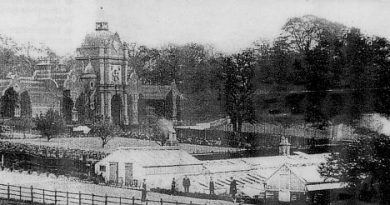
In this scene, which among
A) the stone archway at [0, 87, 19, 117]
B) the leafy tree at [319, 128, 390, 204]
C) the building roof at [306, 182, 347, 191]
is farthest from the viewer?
the stone archway at [0, 87, 19, 117]

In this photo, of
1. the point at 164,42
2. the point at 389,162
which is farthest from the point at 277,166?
the point at 164,42

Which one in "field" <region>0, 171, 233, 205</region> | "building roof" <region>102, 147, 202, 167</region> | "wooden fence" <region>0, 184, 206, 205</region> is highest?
"building roof" <region>102, 147, 202, 167</region>

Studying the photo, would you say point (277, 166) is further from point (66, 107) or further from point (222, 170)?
point (66, 107)

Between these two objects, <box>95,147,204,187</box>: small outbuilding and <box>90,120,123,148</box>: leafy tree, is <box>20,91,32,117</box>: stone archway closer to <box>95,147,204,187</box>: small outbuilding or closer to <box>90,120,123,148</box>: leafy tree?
<box>90,120,123,148</box>: leafy tree

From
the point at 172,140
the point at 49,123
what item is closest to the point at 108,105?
the point at 49,123

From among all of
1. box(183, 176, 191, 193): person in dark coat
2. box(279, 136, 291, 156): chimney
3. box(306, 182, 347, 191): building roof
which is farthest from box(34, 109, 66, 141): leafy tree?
box(306, 182, 347, 191): building roof

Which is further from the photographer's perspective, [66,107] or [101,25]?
[66,107]
